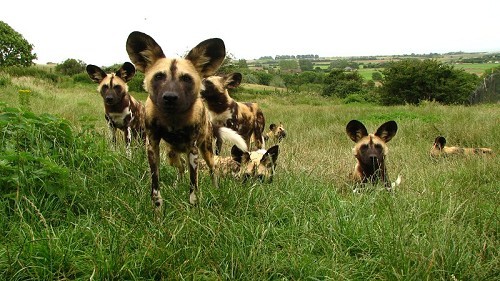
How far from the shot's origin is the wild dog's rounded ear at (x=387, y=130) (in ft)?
16.1

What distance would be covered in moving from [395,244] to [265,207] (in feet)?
3.05

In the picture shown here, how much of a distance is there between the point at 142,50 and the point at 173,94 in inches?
23.0

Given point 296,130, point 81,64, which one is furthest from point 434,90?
point 81,64

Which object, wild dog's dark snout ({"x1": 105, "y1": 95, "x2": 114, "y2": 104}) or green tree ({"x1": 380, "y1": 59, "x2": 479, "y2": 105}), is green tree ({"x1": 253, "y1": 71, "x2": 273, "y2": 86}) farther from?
wild dog's dark snout ({"x1": 105, "y1": 95, "x2": 114, "y2": 104})

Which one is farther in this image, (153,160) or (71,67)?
(71,67)

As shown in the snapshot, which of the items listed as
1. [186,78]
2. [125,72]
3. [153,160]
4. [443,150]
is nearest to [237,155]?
[153,160]

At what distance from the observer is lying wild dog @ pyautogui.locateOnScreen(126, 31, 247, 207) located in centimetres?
281

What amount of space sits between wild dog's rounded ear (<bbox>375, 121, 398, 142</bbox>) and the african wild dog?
1.43 m

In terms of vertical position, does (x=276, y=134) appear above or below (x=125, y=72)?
below

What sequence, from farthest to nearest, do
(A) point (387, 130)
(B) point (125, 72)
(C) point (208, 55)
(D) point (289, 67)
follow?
(D) point (289, 67)
(B) point (125, 72)
(A) point (387, 130)
(C) point (208, 55)

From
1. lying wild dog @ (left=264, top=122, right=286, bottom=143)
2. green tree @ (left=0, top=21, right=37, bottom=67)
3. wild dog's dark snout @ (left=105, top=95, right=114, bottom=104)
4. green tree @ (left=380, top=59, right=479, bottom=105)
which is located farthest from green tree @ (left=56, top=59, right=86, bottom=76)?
wild dog's dark snout @ (left=105, top=95, right=114, bottom=104)

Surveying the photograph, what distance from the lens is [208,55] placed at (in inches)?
123

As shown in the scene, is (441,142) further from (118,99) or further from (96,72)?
(96,72)

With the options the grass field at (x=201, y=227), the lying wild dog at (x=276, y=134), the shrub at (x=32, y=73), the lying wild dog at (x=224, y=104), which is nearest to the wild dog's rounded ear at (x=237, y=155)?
the grass field at (x=201, y=227)
